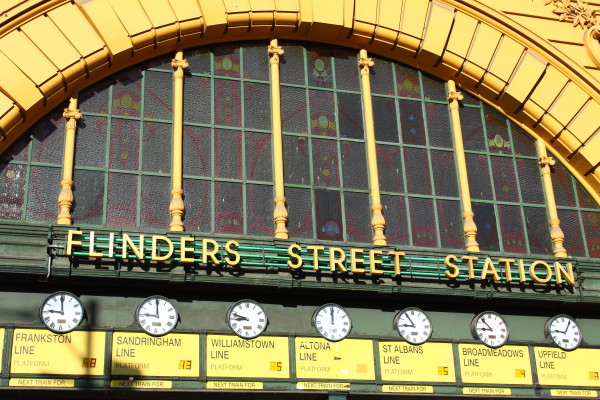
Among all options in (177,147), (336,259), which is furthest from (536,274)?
(177,147)

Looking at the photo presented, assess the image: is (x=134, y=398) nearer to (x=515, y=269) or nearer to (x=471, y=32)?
(x=515, y=269)

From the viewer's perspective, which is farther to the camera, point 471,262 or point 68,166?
point 471,262

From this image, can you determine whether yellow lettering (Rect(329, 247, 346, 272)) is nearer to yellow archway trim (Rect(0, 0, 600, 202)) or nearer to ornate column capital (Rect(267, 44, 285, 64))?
ornate column capital (Rect(267, 44, 285, 64))

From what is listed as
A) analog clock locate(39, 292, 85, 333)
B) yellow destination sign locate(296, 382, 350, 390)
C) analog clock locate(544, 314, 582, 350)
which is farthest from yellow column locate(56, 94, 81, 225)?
analog clock locate(544, 314, 582, 350)

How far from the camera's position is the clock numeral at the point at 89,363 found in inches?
785

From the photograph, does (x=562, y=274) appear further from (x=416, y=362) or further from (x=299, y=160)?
(x=299, y=160)

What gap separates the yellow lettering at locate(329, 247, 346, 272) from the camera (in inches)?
866

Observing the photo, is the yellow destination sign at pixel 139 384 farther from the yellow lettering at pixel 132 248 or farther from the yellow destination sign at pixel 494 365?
the yellow destination sign at pixel 494 365

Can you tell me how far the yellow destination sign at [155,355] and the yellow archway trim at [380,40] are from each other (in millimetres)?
6227

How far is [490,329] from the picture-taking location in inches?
903

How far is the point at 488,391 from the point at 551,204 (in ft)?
19.4

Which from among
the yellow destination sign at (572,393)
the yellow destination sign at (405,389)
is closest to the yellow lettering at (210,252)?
the yellow destination sign at (405,389)

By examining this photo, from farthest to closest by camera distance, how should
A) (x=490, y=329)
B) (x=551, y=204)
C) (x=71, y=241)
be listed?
1. (x=551, y=204)
2. (x=490, y=329)
3. (x=71, y=241)

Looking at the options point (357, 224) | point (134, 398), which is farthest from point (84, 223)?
point (357, 224)
